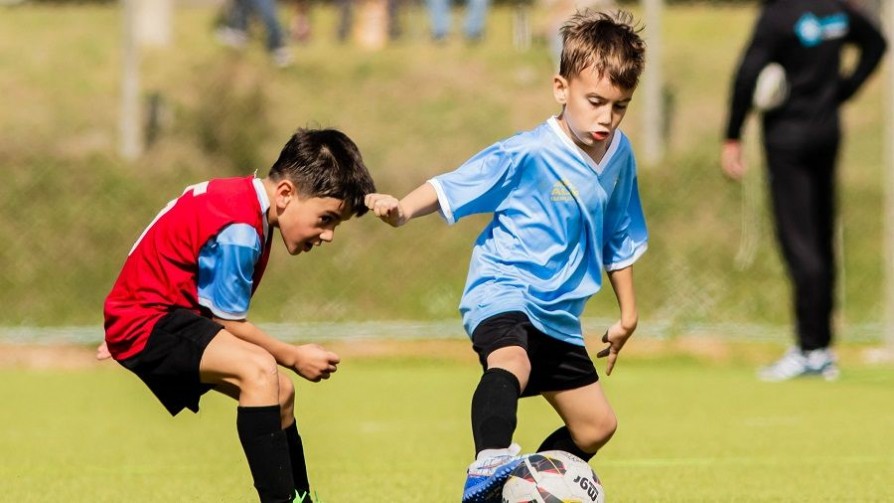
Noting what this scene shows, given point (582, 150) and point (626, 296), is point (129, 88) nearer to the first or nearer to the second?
point (626, 296)

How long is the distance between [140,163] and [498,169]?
9551 mm

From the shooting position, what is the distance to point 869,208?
48.7 feet

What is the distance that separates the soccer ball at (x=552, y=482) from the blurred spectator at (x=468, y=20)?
13492 mm

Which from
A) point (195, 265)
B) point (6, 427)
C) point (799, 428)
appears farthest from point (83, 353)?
point (195, 265)

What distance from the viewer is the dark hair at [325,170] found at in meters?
4.89

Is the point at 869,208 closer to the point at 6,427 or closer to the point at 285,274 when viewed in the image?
the point at 285,274

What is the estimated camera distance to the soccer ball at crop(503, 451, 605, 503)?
4.53m

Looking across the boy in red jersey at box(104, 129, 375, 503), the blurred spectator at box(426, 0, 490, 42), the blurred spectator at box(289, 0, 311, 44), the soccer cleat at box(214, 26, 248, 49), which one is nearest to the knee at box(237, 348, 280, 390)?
the boy in red jersey at box(104, 129, 375, 503)

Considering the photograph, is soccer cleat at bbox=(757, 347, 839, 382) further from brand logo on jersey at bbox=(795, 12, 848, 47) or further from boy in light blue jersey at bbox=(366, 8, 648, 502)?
boy in light blue jersey at bbox=(366, 8, 648, 502)

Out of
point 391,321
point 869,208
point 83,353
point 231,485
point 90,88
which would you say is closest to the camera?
point 231,485

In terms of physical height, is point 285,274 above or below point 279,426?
below

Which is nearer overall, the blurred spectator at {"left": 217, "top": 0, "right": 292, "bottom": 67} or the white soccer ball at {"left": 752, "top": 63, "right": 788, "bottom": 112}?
the white soccer ball at {"left": 752, "top": 63, "right": 788, "bottom": 112}

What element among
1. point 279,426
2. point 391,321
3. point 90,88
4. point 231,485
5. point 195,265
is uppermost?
point 195,265

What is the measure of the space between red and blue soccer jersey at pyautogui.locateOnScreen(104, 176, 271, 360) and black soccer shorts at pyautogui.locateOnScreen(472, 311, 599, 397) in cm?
74
